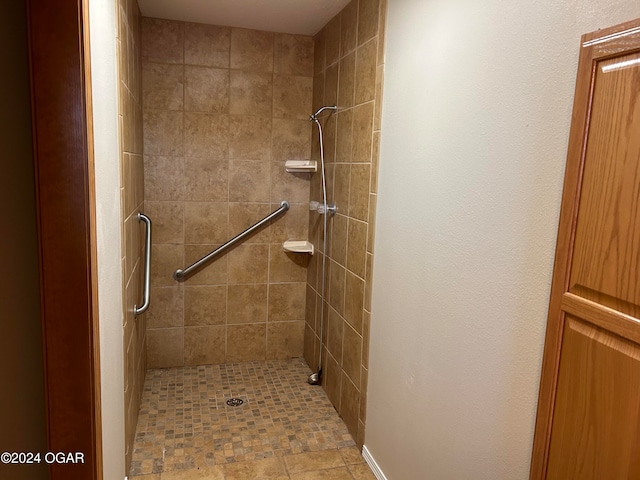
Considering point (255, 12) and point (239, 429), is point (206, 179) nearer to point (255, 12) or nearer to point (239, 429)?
point (255, 12)

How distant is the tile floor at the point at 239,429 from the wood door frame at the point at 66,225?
1.02 metres

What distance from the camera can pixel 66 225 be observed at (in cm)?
122

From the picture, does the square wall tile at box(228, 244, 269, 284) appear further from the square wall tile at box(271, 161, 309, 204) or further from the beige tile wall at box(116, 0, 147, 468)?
the beige tile wall at box(116, 0, 147, 468)

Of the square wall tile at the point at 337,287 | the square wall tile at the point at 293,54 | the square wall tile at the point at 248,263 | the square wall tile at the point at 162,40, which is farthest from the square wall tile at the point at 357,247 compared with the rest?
the square wall tile at the point at 162,40

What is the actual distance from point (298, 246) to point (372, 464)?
4.91 feet

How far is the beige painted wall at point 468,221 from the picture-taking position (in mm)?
1178

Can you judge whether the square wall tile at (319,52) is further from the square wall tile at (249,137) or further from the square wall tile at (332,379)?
the square wall tile at (332,379)

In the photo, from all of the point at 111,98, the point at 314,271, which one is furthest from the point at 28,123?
the point at 314,271

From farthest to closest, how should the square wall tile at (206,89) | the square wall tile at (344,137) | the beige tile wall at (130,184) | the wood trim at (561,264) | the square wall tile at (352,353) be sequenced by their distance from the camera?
the square wall tile at (206,89)
the square wall tile at (344,137)
the square wall tile at (352,353)
the beige tile wall at (130,184)
the wood trim at (561,264)

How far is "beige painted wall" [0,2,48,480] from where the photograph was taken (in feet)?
3.98

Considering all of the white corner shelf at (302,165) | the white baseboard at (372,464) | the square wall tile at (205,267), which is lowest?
the white baseboard at (372,464)

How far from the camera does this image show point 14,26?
3.94ft

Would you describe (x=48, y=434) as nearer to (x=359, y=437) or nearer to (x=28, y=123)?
(x=28, y=123)

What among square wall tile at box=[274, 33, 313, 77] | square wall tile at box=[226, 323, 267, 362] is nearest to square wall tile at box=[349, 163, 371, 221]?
square wall tile at box=[274, 33, 313, 77]
